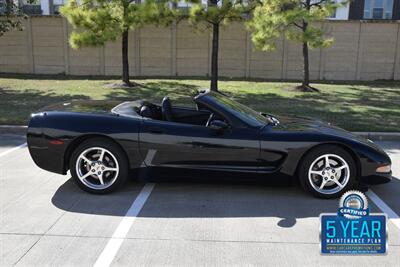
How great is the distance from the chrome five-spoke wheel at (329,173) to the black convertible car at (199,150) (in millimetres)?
10

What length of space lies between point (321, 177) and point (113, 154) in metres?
2.29

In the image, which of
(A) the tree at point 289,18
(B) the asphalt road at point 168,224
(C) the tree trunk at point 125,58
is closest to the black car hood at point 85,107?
(B) the asphalt road at point 168,224

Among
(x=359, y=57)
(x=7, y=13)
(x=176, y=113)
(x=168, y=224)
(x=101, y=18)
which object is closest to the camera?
(x=168, y=224)

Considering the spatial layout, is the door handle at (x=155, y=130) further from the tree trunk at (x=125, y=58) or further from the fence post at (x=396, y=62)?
the fence post at (x=396, y=62)

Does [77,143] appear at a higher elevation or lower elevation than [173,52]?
lower

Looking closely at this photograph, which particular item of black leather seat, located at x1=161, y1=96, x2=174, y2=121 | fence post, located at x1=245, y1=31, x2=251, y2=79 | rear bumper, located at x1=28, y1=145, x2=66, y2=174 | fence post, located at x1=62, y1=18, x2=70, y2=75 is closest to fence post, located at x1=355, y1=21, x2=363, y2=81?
fence post, located at x1=245, y1=31, x2=251, y2=79

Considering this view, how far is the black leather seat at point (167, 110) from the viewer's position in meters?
5.04

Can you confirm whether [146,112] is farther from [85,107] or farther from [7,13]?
[7,13]

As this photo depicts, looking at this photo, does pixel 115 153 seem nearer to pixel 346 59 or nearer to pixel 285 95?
pixel 285 95

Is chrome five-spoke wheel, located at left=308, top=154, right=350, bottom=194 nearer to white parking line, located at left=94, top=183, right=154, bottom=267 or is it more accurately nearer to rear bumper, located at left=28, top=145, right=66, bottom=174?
white parking line, located at left=94, top=183, right=154, bottom=267

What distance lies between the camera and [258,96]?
536 inches

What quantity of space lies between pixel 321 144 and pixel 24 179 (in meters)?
3.59

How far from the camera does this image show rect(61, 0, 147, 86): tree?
1389cm

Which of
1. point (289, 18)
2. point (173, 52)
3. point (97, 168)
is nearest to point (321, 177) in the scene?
point (97, 168)
